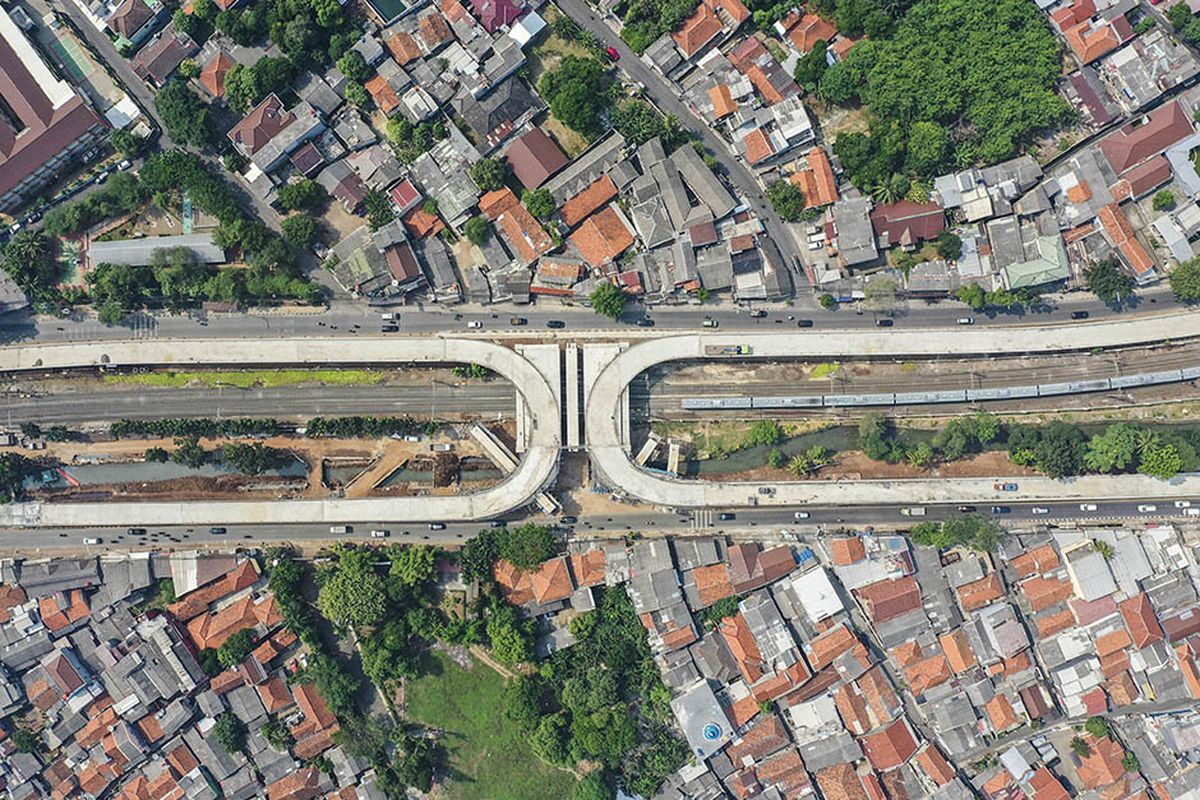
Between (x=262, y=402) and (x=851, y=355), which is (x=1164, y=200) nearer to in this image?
(x=851, y=355)

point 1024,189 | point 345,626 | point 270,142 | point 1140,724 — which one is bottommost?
point 1140,724

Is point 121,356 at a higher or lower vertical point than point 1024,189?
higher

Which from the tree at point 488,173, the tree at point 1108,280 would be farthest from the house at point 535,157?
the tree at point 1108,280

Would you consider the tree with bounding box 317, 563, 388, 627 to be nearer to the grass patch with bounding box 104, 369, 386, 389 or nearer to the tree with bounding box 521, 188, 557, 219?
the grass patch with bounding box 104, 369, 386, 389

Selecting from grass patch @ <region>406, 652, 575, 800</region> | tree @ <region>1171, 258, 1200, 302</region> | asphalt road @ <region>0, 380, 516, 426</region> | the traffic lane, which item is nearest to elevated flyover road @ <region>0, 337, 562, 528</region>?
the traffic lane

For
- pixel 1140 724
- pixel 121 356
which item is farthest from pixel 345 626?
pixel 1140 724

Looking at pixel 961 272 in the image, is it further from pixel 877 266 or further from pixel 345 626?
pixel 345 626

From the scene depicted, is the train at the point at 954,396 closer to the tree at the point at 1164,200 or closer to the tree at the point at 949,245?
the tree at the point at 949,245
